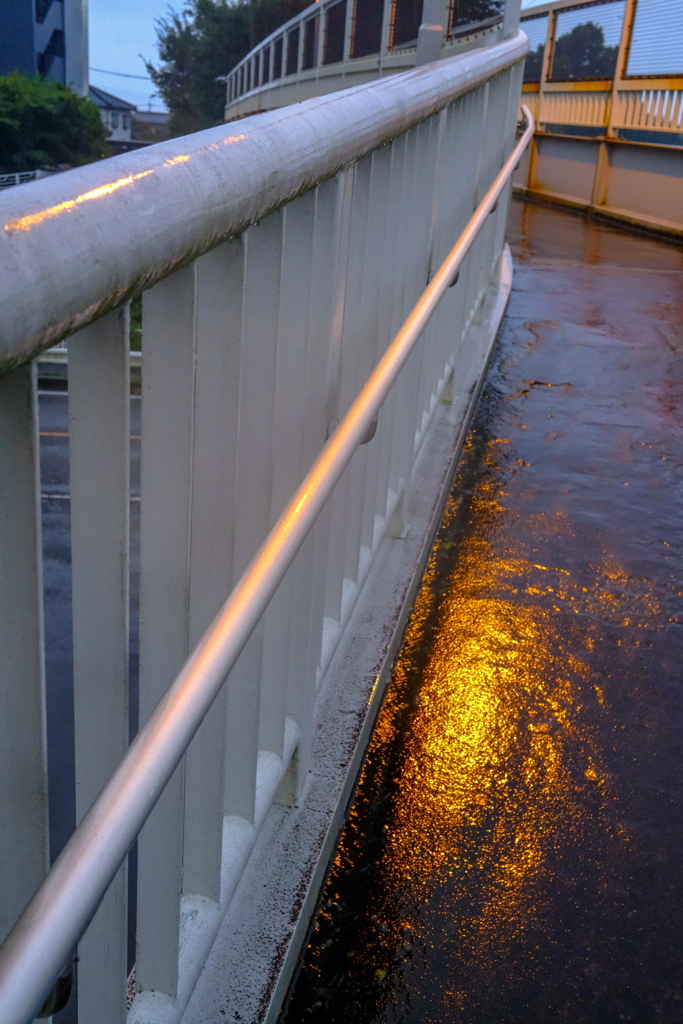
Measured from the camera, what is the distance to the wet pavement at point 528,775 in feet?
4.83

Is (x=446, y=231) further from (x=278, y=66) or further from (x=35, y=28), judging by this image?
(x=278, y=66)

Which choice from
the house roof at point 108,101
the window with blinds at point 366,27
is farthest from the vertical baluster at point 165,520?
the window with blinds at point 366,27

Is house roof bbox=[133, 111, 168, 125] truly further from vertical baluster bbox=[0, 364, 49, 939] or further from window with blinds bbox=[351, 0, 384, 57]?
window with blinds bbox=[351, 0, 384, 57]

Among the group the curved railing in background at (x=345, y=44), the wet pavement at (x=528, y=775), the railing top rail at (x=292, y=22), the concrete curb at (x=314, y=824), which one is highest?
the railing top rail at (x=292, y=22)

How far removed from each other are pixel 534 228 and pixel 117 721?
10.9 m

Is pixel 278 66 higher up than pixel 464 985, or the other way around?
pixel 278 66

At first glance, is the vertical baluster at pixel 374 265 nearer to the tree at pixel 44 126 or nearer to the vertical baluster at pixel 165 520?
the tree at pixel 44 126

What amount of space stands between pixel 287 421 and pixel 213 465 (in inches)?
11.7

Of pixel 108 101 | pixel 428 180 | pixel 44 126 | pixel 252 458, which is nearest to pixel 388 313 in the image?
pixel 428 180

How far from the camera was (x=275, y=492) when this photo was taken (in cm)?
125

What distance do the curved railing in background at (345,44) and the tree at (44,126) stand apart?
1.77m

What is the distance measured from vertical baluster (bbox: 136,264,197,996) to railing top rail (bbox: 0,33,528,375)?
10 cm

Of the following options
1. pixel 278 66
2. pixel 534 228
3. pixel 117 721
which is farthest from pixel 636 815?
pixel 534 228

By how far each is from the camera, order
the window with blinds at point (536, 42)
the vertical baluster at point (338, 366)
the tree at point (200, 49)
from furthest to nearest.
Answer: the window with blinds at point (536, 42)
the tree at point (200, 49)
the vertical baluster at point (338, 366)
